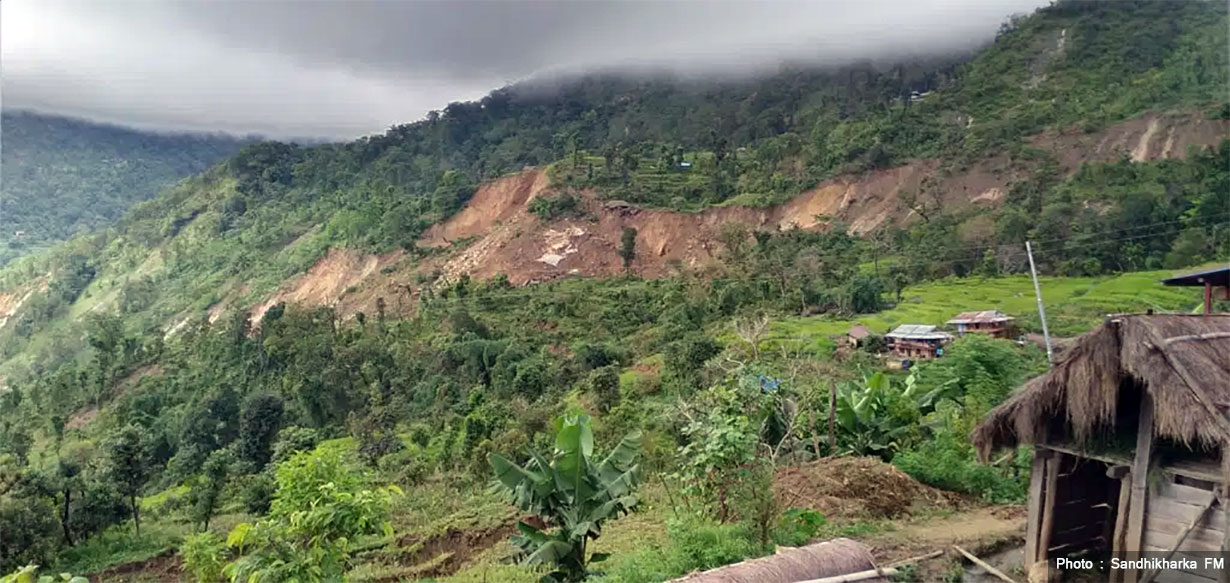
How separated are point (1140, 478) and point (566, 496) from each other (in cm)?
426

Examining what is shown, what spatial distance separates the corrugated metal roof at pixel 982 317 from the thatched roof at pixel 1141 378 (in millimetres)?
18486

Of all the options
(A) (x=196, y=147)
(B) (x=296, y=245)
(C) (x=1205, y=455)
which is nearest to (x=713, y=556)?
(C) (x=1205, y=455)

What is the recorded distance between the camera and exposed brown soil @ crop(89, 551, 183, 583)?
46.3 ft

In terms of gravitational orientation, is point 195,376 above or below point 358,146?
below

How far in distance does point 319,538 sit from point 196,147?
389 feet

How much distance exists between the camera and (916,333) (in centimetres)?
2308

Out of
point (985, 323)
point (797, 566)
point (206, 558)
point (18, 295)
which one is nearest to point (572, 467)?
point (797, 566)

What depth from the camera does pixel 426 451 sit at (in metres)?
19.9

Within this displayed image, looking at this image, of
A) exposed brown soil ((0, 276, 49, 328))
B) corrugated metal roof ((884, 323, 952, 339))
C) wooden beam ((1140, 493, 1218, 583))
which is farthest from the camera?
exposed brown soil ((0, 276, 49, 328))

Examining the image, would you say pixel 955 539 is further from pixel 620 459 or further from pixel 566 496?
pixel 566 496

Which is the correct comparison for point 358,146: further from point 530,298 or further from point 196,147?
point 196,147

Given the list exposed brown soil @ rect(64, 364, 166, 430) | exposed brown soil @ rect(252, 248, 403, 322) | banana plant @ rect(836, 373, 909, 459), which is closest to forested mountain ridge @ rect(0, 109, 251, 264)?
exposed brown soil @ rect(252, 248, 403, 322)

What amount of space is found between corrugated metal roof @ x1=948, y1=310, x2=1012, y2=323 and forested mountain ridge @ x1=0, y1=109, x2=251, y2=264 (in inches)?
2690

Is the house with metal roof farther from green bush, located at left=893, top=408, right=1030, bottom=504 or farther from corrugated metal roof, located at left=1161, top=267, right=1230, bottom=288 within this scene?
green bush, located at left=893, top=408, right=1030, bottom=504
